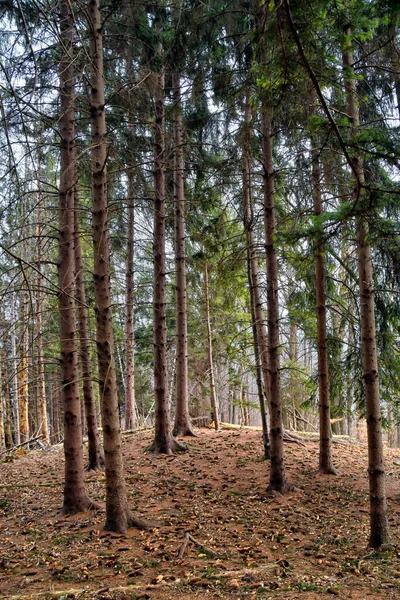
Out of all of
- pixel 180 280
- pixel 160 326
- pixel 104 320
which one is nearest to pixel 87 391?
pixel 160 326

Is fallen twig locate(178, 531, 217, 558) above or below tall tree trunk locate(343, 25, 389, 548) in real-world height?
below

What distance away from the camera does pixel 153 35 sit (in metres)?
8.20

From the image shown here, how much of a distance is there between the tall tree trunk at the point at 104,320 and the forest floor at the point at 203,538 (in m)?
0.32

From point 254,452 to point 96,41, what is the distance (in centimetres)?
871

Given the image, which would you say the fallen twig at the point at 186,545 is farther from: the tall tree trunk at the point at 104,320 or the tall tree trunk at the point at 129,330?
the tall tree trunk at the point at 129,330

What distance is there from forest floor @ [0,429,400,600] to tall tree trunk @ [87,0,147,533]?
0.32 metres

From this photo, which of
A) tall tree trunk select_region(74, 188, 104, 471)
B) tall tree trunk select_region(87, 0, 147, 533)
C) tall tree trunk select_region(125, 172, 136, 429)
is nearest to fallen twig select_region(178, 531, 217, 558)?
tall tree trunk select_region(87, 0, 147, 533)

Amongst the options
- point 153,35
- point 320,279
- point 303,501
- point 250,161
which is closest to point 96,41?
point 153,35

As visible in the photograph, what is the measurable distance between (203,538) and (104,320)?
297 cm

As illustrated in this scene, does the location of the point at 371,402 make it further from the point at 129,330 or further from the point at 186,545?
the point at 129,330

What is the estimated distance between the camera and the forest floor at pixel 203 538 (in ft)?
13.9

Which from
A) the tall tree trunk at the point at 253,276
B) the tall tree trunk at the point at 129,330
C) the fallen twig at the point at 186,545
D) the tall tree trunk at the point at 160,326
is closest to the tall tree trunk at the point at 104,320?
the fallen twig at the point at 186,545

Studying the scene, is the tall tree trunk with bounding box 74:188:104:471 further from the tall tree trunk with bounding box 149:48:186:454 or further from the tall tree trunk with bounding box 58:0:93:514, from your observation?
the tall tree trunk with bounding box 58:0:93:514

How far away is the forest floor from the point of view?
13.9ft
